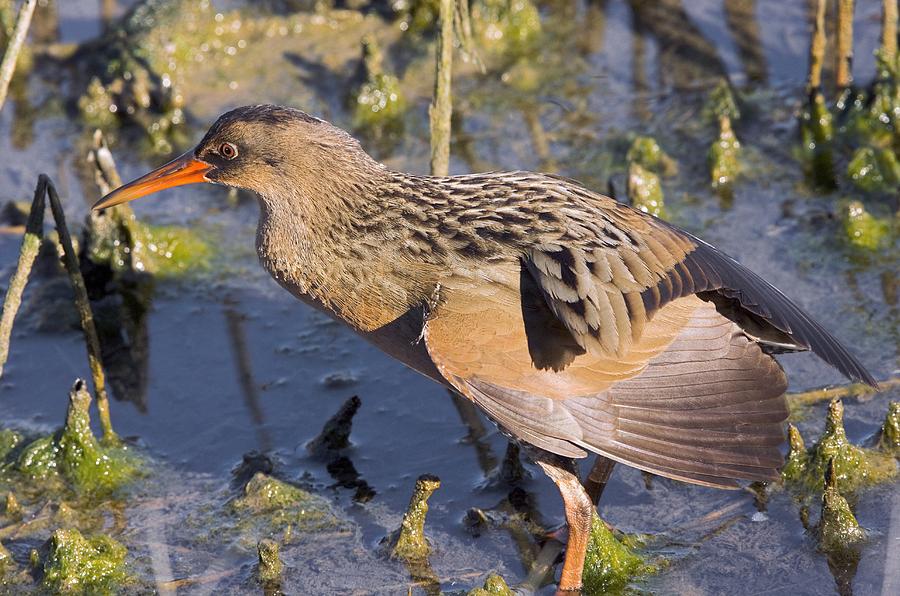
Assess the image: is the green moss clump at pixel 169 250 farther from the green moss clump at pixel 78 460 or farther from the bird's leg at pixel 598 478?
the bird's leg at pixel 598 478

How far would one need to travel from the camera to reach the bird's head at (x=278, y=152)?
179 inches

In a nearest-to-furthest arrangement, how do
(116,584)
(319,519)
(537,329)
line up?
1. (537,329)
2. (116,584)
3. (319,519)

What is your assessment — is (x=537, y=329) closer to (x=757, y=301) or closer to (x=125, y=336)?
(x=757, y=301)

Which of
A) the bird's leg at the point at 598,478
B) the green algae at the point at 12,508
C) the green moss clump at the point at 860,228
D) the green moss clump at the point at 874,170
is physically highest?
the green moss clump at the point at 874,170

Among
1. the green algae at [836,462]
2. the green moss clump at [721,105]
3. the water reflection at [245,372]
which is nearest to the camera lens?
the green algae at [836,462]

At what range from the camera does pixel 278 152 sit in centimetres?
458

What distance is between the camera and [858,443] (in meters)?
4.78

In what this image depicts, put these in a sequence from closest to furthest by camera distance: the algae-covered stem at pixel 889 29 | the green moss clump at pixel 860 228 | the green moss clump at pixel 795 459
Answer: the green moss clump at pixel 795 459 < the green moss clump at pixel 860 228 < the algae-covered stem at pixel 889 29

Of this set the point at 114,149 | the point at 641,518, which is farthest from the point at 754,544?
the point at 114,149

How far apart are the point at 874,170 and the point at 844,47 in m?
0.74

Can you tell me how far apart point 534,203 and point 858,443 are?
5.10 ft

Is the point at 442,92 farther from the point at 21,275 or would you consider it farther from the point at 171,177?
the point at 21,275

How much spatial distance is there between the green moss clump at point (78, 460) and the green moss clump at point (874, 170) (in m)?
3.63

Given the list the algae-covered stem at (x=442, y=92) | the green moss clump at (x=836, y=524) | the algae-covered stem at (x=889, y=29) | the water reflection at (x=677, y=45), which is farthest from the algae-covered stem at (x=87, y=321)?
the algae-covered stem at (x=889, y=29)
